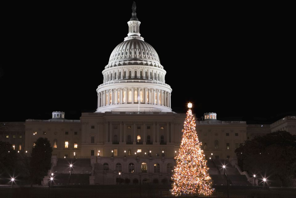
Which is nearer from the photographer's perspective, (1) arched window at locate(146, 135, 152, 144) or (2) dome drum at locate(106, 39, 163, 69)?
(1) arched window at locate(146, 135, 152, 144)

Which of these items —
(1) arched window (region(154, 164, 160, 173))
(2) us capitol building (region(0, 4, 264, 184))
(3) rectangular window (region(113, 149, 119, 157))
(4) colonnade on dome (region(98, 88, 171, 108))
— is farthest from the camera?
(4) colonnade on dome (region(98, 88, 171, 108))

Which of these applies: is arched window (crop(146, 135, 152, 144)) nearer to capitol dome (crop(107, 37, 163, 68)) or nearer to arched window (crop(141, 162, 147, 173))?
arched window (crop(141, 162, 147, 173))

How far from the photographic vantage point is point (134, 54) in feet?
469

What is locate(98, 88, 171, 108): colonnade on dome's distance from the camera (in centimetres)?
13750

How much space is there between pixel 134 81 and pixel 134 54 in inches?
338

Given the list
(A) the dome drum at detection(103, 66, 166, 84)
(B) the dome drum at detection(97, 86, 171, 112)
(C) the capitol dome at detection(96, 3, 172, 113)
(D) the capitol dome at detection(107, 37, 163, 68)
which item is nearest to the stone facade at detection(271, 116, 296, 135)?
(C) the capitol dome at detection(96, 3, 172, 113)

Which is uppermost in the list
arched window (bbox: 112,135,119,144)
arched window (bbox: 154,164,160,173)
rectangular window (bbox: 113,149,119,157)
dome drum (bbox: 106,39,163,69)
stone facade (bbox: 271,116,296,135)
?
dome drum (bbox: 106,39,163,69)

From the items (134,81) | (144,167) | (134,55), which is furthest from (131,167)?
(134,55)

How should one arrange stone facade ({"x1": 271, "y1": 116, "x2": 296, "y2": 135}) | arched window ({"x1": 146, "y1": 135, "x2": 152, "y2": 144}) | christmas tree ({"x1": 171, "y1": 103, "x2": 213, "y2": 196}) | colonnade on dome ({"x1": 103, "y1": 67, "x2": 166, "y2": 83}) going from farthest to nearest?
colonnade on dome ({"x1": 103, "y1": 67, "x2": 166, "y2": 83}), stone facade ({"x1": 271, "y1": 116, "x2": 296, "y2": 135}), arched window ({"x1": 146, "y1": 135, "x2": 152, "y2": 144}), christmas tree ({"x1": 171, "y1": 103, "x2": 213, "y2": 196})

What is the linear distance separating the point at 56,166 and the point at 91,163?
6750 millimetres

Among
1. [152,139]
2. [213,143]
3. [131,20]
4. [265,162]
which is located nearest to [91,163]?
[152,139]

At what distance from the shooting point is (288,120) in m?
130

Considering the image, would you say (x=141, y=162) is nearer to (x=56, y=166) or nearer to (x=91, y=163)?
(x=91, y=163)

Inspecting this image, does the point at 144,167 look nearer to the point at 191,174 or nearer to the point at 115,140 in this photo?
the point at 115,140
